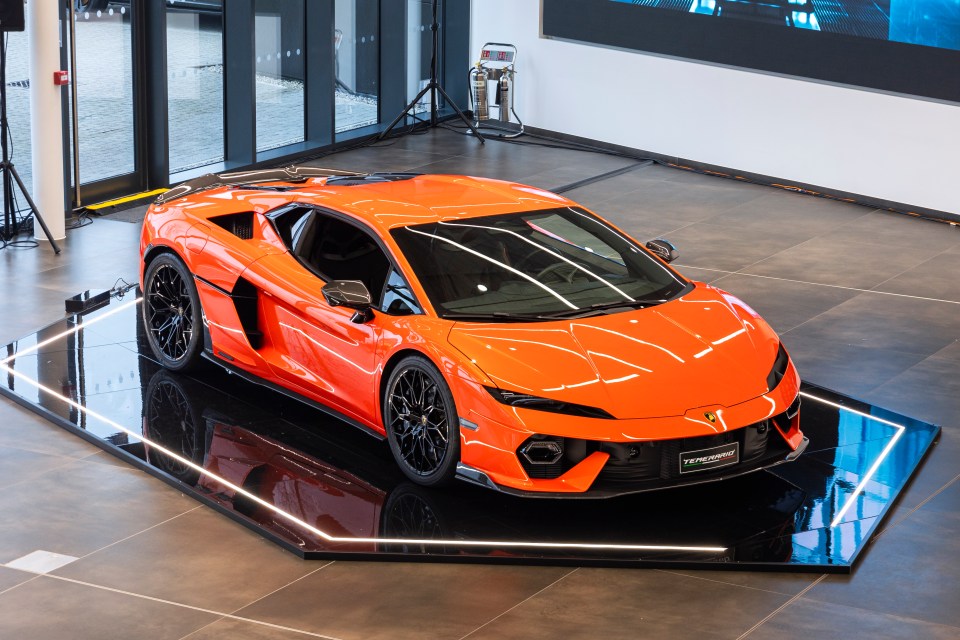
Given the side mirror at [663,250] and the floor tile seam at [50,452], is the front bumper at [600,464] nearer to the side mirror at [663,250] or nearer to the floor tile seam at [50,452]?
the side mirror at [663,250]

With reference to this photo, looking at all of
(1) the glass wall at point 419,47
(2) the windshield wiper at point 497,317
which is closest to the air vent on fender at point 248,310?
(2) the windshield wiper at point 497,317

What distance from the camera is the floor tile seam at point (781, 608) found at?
5.10 meters

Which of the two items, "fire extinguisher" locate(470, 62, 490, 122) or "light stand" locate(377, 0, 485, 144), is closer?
"light stand" locate(377, 0, 485, 144)

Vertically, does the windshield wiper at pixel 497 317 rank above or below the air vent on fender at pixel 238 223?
below

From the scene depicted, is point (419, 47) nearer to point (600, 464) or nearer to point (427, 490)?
point (427, 490)

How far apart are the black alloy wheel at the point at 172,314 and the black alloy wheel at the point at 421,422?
5.90ft

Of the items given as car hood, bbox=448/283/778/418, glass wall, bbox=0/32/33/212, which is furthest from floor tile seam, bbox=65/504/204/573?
glass wall, bbox=0/32/33/212

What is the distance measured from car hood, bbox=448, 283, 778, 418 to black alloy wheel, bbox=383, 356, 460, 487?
228 mm

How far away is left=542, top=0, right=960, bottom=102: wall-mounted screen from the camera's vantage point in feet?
41.5

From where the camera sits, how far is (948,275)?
1074 cm

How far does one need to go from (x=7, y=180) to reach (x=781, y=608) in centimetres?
776

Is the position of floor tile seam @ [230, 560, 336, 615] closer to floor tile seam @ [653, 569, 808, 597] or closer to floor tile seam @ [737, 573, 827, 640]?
floor tile seam @ [653, 569, 808, 597]

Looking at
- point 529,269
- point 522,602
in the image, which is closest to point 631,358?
point 529,269

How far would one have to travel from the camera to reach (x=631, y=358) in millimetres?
6094
